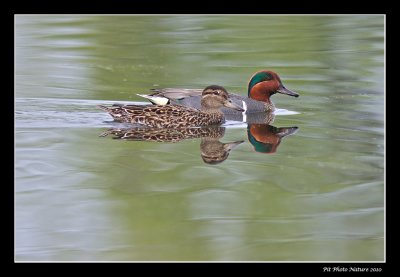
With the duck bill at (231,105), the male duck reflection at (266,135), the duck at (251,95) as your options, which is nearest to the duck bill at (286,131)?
the male duck reflection at (266,135)

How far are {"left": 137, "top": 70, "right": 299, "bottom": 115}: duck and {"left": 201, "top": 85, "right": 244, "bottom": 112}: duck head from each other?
282 mm

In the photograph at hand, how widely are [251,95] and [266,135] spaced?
206 cm


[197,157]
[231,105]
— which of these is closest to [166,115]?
[231,105]

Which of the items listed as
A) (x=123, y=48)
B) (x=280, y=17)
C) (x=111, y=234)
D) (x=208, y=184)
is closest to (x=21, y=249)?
(x=111, y=234)

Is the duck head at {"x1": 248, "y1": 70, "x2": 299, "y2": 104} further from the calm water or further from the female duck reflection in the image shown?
the female duck reflection

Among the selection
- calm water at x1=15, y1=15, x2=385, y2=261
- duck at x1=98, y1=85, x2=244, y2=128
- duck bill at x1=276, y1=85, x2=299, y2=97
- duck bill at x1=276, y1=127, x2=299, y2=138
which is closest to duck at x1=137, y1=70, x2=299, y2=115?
duck bill at x1=276, y1=85, x2=299, y2=97

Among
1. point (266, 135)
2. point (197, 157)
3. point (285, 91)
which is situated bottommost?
point (197, 157)

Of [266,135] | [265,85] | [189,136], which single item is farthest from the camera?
[265,85]

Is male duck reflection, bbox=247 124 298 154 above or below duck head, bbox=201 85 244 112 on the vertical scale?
below

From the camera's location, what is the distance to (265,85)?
1091 cm

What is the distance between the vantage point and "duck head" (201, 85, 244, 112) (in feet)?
31.9

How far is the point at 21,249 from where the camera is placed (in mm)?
6078

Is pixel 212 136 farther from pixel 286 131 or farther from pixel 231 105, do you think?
pixel 231 105

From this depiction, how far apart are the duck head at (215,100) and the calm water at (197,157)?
41cm
